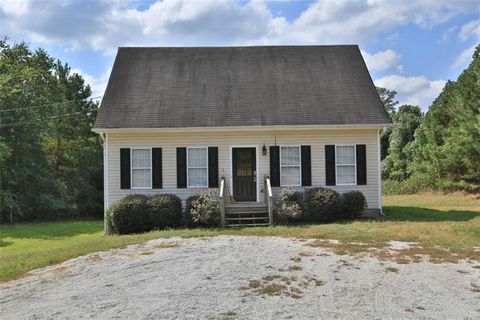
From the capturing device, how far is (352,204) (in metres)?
14.3

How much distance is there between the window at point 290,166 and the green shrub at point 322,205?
1114mm

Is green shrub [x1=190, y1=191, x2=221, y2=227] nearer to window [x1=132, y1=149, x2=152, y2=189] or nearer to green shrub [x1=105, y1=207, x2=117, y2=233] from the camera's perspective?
window [x1=132, y1=149, x2=152, y2=189]

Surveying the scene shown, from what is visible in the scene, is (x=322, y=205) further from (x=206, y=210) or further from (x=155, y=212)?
(x=155, y=212)

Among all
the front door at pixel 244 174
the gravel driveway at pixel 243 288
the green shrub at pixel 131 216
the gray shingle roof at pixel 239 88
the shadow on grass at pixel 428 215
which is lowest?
the gravel driveway at pixel 243 288

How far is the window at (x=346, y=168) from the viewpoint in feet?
49.6

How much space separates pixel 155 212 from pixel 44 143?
16.7 meters

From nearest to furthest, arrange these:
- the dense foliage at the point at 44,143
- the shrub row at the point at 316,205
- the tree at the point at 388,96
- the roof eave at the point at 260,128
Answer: the shrub row at the point at 316,205, the roof eave at the point at 260,128, the dense foliage at the point at 44,143, the tree at the point at 388,96

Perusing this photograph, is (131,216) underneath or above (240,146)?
underneath

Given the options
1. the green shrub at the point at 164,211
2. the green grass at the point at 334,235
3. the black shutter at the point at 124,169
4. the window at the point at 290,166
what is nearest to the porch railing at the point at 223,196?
the green grass at the point at 334,235

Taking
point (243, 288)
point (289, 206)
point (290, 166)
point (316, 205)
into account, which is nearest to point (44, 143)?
point (290, 166)

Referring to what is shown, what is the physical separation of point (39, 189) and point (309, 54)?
51.7 ft

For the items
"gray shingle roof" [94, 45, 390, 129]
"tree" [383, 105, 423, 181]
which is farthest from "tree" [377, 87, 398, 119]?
"gray shingle roof" [94, 45, 390, 129]

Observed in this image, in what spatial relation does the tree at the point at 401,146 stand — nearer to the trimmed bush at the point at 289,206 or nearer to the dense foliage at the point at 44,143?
the trimmed bush at the point at 289,206

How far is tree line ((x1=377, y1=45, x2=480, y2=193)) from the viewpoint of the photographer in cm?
2143
